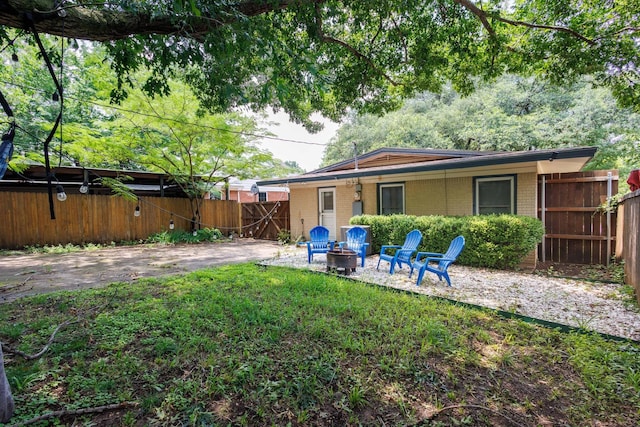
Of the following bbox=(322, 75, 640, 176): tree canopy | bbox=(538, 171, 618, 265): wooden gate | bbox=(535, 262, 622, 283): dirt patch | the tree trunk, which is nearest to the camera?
the tree trunk

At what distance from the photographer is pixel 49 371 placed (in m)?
2.47

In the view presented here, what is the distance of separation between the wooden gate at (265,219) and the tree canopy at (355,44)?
6.25 metres

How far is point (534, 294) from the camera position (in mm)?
4727

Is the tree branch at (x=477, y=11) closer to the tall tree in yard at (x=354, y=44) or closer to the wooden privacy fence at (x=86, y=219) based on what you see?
the tall tree in yard at (x=354, y=44)

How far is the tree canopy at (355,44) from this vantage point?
9.75 feet

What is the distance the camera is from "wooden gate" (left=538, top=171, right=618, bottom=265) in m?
6.66

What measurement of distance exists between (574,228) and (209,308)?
332 inches

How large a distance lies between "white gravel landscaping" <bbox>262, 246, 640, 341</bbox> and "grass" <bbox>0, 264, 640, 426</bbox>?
54cm

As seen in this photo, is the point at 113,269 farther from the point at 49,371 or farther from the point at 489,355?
the point at 489,355

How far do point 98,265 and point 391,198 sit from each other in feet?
28.2

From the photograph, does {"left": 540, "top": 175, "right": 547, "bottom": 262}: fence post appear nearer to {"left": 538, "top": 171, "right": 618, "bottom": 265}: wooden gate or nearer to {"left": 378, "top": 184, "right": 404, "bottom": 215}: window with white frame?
{"left": 538, "top": 171, "right": 618, "bottom": 265}: wooden gate

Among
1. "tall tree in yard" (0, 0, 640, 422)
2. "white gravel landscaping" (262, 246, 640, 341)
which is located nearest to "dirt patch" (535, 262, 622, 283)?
"white gravel landscaping" (262, 246, 640, 341)

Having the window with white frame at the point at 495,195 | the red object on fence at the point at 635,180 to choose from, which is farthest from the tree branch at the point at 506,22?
the window with white frame at the point at 495,195

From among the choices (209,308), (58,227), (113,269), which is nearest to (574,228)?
(209,308)
